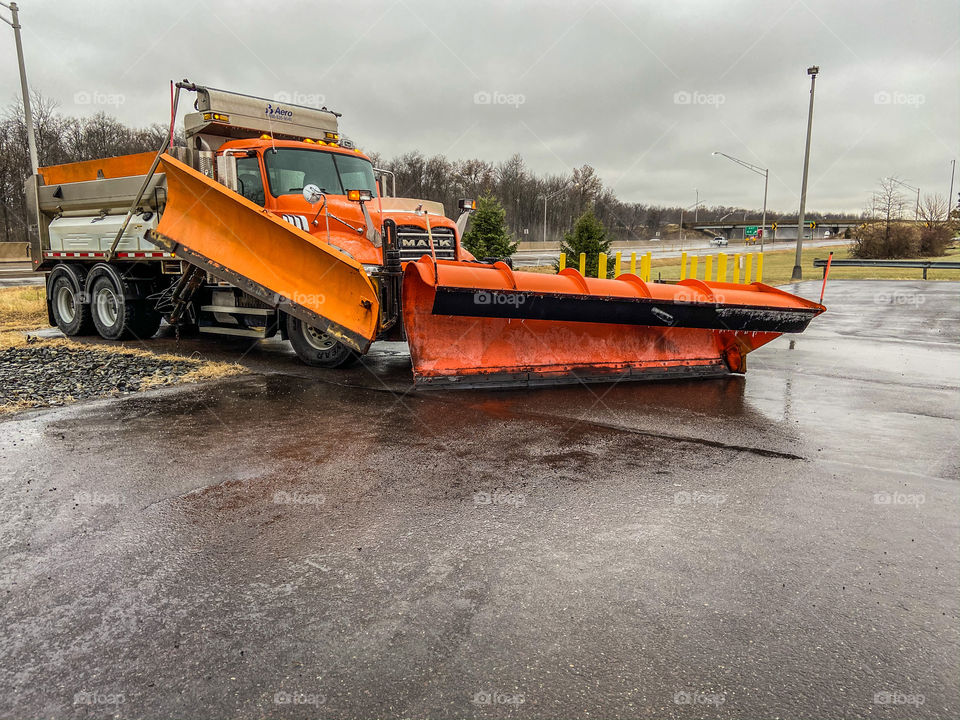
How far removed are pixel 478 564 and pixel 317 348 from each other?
5509 millimetres

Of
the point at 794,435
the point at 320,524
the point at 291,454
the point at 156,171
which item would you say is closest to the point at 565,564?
the point at 320,524

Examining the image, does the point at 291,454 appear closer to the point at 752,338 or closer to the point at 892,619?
the point at 892,619

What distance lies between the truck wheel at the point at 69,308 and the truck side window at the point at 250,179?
452 cm

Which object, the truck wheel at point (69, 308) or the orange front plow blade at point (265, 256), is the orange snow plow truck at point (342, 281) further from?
the truck wheel at point (69, 308)

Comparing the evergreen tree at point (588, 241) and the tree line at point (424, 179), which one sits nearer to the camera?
the evergreen tree at point (588, 241)

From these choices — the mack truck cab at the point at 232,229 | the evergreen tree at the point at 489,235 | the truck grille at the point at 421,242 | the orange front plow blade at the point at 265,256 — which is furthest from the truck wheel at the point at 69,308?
the evergreen tree at the point at 489,235

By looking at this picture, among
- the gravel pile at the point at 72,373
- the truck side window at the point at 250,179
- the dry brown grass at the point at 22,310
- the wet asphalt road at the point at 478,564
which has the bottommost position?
the wet asphalt road at the point at 478,564

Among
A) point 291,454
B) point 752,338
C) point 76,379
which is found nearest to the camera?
point 291,454

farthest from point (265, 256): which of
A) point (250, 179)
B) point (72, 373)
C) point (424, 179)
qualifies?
point (424, 179)

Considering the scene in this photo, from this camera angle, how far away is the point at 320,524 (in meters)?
3.67

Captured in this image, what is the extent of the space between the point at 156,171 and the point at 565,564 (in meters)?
8.77

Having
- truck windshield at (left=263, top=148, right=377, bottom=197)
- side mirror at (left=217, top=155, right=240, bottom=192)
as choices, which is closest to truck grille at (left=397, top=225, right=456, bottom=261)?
truck windshield at (left=263, top=148, right=377, bottom=197)

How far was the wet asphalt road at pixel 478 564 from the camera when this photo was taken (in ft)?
7.70

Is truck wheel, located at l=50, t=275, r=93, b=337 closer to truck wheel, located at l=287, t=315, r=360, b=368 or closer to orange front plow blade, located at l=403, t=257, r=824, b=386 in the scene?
truck wheel, located at l=287, t=315, r=360, b=368
